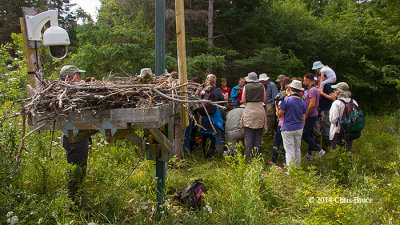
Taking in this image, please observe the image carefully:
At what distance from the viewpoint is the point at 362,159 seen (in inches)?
233

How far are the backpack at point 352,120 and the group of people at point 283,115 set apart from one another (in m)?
0.09

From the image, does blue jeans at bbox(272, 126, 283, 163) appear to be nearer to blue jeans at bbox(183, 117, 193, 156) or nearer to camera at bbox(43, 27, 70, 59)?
blue jeans at bbox(183, 117, 193, 156)

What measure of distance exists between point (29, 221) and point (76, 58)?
684cm

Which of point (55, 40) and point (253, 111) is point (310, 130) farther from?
point (55, 40)

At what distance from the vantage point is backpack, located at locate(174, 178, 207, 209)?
157 inches

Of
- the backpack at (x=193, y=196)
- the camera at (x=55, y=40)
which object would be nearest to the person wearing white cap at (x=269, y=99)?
the backpack at (x=193, y=196)

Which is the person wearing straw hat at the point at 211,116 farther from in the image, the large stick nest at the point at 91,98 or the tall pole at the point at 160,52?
the large stick nest at the point at 91,98

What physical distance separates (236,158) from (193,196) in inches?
37.1

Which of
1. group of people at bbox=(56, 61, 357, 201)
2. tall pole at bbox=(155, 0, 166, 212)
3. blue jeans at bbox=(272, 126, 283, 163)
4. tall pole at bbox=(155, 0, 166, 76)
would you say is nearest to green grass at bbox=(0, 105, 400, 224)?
tall pole at bbox=(155, 0, 166, 212)

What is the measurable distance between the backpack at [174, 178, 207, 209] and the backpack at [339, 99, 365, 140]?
313cm

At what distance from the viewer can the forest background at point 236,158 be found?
353 centimetres

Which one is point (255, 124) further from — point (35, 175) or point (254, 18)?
point (254, 18)

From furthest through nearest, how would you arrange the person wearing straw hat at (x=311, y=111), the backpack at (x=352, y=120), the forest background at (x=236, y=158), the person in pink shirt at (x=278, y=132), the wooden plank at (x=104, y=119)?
the person wearing straw hat at (x=311, y=111)
the person in pink shirt at (x=278, y=132)
the backpack at (x=352, y=120)
the forest background at (x=236, y=158)
the wooden plank at (x=104, y=119)

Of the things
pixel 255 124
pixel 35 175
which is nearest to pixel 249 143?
pixel 255 124
